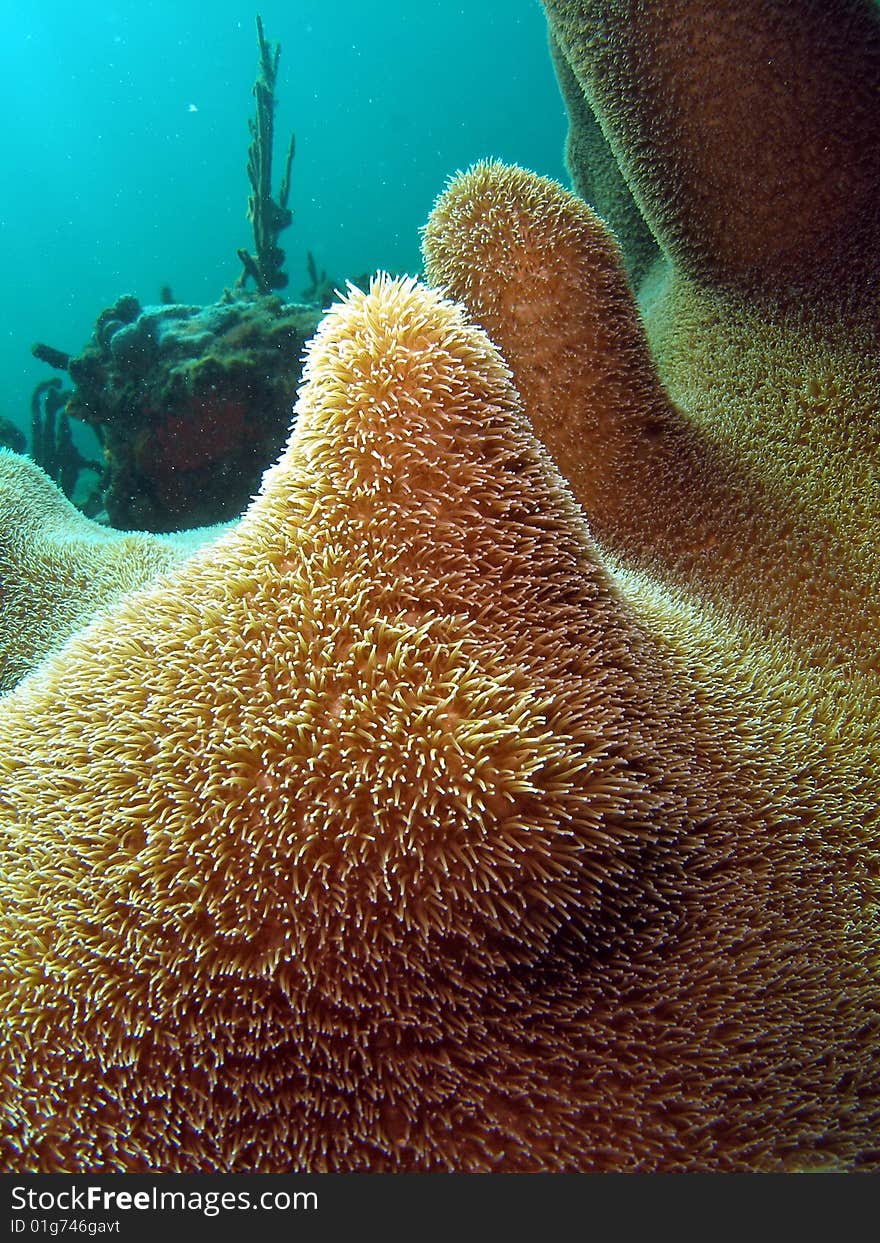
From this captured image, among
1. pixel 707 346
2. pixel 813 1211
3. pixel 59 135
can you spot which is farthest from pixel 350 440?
pixel 59 135

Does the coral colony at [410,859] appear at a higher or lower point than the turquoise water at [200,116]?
lower

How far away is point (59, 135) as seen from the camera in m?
74.6

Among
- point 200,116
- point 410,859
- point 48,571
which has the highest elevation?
point 200,116

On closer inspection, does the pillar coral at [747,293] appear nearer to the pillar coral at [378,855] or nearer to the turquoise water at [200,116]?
the pillar coral at [378,855]

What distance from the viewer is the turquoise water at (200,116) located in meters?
66.6

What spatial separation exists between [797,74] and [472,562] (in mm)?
2820

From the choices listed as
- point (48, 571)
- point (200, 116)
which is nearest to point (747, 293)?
point (48, 571)

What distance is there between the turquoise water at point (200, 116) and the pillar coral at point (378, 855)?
71.0 m

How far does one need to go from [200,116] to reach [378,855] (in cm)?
9057

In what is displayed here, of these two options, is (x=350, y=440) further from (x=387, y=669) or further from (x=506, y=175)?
(x=506, y=175)

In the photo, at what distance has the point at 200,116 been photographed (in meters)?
71.7

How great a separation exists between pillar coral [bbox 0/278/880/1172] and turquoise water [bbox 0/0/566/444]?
71011 mm

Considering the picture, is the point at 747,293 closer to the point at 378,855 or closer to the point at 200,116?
the point at 378,855

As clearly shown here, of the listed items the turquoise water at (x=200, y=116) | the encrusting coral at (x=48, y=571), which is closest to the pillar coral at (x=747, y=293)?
the encrusting coral at (x=48, y=571)
